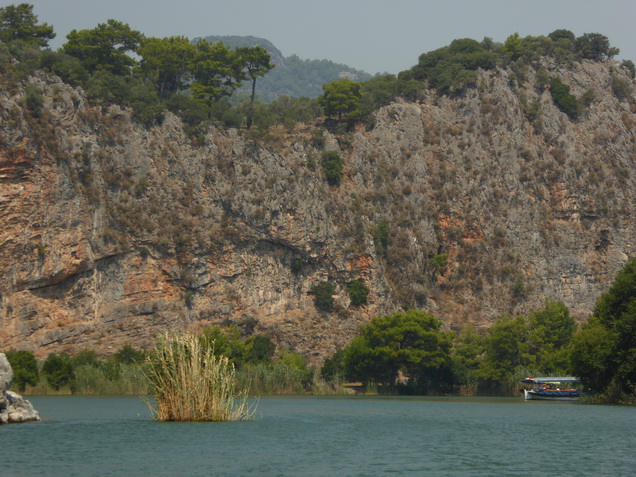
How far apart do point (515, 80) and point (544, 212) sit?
19633 mm

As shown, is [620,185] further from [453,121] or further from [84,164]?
[84,164]

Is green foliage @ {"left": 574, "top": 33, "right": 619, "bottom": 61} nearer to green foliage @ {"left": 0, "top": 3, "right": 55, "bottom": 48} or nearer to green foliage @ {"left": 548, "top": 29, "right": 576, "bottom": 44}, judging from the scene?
green foliage @ {"left": 548, "top": 29, "right": 576, "bottom": 44}

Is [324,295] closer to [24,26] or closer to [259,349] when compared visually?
[259,349]

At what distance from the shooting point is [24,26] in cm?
10756

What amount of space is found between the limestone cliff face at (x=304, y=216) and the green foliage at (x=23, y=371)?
1490cm

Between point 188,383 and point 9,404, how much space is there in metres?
8.95

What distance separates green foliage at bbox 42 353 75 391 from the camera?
70.1 m

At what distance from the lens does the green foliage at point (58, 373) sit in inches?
2761

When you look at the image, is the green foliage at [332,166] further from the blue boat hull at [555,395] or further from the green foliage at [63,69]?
the blue boat hull at [555,395]

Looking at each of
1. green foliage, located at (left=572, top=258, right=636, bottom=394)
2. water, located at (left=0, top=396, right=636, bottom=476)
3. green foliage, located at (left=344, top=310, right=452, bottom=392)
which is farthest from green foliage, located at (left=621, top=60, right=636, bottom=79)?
water, located at (left=0, top=396, right=636, bottom=476)

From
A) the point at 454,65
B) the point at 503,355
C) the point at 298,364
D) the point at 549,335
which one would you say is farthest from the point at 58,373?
the point at 454,65

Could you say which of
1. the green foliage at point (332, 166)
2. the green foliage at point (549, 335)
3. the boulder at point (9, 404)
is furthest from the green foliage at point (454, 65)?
the boulder at point (9, 404)

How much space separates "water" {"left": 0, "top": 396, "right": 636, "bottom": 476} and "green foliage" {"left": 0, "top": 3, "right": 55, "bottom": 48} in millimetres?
67735

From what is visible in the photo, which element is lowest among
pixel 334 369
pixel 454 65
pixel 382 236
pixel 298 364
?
pixel 334 369
